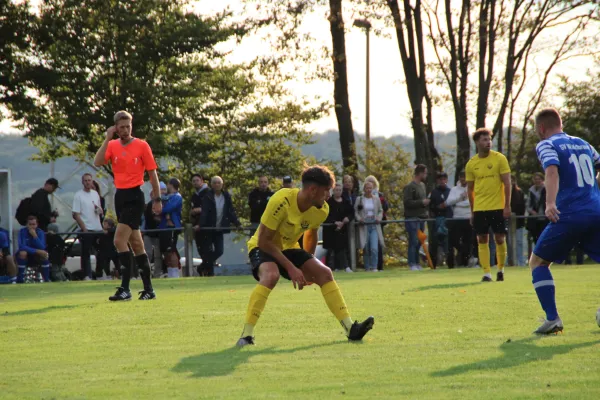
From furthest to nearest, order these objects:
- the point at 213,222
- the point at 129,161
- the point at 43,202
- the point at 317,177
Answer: the point at 213,222 < the point at 43,202 < the point at 129,161 < the point at 317,177

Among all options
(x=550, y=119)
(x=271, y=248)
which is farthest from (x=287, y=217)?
(x=550, y=119)

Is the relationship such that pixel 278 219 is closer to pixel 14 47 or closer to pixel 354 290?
pixel 354 290

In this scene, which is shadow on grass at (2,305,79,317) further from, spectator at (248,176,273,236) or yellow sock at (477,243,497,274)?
spectator at (248,176,273,236)

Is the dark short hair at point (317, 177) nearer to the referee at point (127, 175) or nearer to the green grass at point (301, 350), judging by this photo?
the green grass at point (301, 350)

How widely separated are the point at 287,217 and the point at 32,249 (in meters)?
14.0

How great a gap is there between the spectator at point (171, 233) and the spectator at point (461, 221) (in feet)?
19.4

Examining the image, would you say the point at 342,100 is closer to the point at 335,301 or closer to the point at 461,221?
the point at 461,221

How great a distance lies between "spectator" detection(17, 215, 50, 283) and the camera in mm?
20859

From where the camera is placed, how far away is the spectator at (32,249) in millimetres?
20859

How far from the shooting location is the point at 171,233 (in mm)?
21688

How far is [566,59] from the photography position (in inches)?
1503

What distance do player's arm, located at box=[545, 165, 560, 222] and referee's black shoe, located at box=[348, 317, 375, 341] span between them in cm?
166

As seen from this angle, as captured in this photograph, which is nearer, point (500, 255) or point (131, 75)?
point (500, 255)

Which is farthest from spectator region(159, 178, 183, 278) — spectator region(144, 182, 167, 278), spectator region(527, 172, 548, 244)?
spectator region(527, 172, 548, 244)
